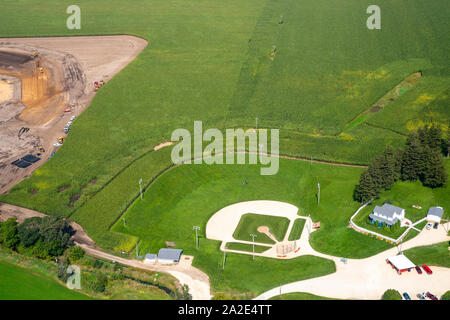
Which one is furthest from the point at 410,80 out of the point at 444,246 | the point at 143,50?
the point at 143,50

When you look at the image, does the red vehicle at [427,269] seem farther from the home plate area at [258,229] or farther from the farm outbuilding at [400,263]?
the home plate area at [258,229]

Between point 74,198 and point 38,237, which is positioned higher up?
point 74,198

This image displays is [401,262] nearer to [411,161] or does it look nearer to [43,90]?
[411,161]

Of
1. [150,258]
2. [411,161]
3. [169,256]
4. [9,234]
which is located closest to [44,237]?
[9,234]

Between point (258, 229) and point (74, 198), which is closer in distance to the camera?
point (258, 229)

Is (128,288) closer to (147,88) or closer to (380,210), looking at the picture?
(380,210)

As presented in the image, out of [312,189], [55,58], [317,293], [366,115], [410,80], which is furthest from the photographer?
[55,58]

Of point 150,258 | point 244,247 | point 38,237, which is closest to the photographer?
point 150,258

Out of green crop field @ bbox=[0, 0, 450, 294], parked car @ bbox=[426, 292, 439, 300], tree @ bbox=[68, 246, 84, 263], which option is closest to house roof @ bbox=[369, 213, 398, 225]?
green crop field @ bbox=[0, 0, 450, 294]
